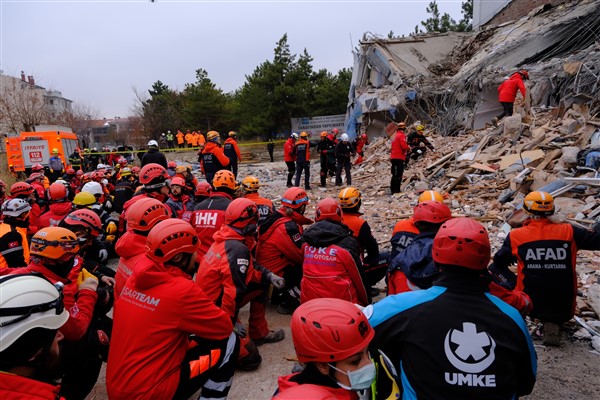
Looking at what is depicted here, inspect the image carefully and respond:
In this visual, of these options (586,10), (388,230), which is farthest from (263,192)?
(586,10)

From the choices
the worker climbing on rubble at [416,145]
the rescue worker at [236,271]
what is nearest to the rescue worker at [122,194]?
the rescue worker at [236,271]

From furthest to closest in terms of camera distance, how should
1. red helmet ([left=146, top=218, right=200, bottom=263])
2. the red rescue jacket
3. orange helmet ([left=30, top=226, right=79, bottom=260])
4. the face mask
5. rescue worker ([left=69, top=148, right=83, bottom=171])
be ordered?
rescue worker ([left=69, top=148, right=83, bottom=171]) → orange helmet ([left=30, top=226, right=79, bottom=260]) → red helmet ([left=146, top=218, right=200, bottom=263]) → the red rescue jacket → the face mask

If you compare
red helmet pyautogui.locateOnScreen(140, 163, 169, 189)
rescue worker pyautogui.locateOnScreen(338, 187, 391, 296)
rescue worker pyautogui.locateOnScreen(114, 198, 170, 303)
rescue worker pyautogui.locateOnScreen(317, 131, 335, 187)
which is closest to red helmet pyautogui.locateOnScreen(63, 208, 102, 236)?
rescue worker pyautogui.locateOnScreen(114, 198, 170, 303)

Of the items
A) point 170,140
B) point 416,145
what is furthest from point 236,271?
point 170,140

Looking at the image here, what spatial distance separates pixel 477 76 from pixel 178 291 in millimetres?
16347

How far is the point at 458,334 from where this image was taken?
1731 mm

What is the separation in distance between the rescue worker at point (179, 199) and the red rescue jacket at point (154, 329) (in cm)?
341

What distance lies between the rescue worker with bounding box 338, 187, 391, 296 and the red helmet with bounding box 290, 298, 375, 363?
8.97ft

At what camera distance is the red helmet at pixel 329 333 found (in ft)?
5.08

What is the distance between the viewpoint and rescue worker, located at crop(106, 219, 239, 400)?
2344 mm

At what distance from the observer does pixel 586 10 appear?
1316 centimetres

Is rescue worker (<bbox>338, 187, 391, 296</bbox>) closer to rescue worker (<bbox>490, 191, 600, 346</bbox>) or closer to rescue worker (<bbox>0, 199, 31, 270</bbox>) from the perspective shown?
rescue worker (<bbox>490, 191, 600, 346</bbox>)

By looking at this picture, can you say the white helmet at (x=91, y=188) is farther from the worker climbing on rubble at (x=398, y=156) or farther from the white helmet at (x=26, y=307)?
the worker climbing on rubble at (x=398, y=156)

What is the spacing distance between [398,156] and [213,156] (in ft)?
16.4
